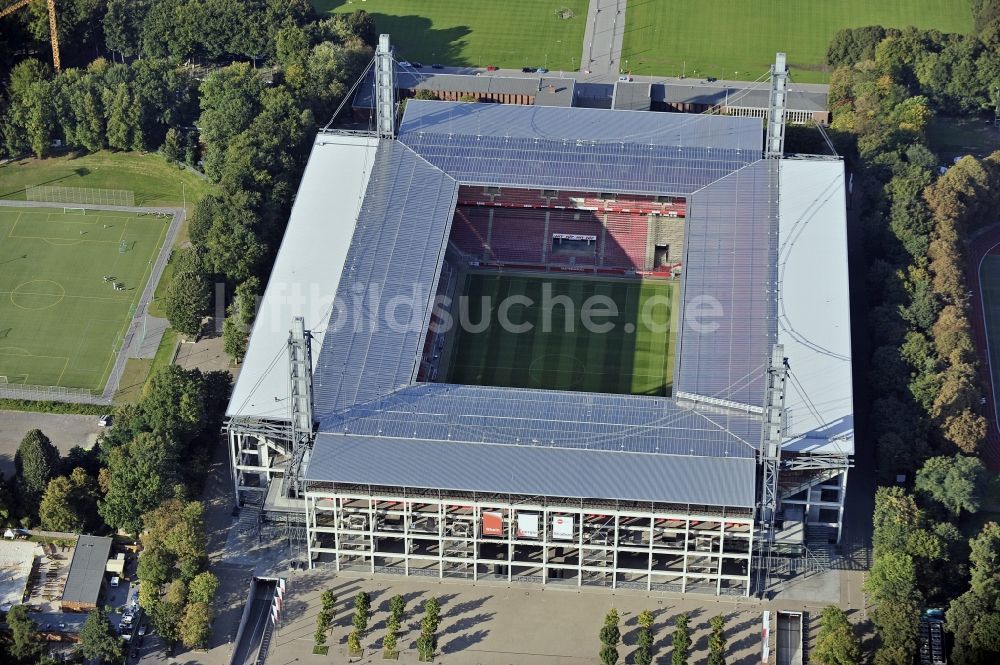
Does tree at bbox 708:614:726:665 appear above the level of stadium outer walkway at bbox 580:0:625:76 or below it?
below

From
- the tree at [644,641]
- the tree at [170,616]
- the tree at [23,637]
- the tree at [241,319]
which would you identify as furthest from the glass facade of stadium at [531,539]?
the tree at [241,319]

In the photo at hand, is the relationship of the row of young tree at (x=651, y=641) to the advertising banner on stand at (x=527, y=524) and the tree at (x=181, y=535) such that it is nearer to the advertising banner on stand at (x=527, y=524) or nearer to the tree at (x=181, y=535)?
the advertising banner on stand at (x=527, y=524)

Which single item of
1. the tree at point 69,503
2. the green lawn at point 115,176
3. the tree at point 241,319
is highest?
the green lawn at point 115,176

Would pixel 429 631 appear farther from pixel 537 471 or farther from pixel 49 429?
pixel 49 429

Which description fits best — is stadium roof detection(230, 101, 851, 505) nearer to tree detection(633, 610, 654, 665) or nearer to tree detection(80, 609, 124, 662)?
tree detection(633, 610, 654, 665)

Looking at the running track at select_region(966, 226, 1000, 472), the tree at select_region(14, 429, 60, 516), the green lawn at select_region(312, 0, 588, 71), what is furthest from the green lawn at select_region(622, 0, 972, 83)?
the tree at select_region(14, 429, 60, 516)

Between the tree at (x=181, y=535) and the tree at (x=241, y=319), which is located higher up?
the tree at (x=241, y=319)
